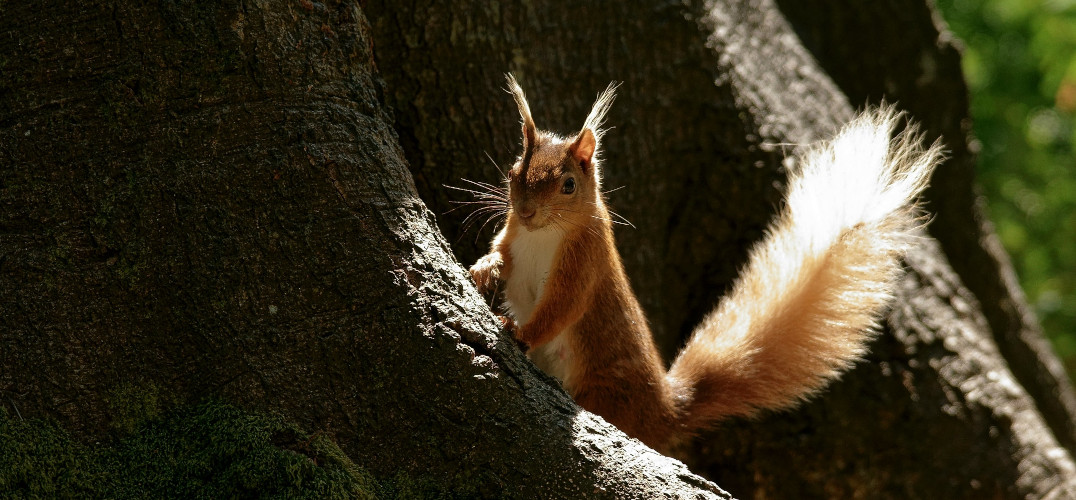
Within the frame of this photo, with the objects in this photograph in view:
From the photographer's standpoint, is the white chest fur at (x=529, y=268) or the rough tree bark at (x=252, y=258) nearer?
the rough tree bark at (x=252, y=258)

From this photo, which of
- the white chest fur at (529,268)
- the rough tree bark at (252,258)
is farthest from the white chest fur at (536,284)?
the rough tree bark at (252,258)

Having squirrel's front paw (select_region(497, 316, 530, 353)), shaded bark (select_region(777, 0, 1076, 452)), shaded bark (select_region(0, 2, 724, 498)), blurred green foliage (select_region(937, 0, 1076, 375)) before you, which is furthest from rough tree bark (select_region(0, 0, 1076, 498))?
blurred green foliage (select_region(937, 0, 1076, 375))

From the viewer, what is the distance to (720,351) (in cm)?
306

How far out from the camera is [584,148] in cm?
288

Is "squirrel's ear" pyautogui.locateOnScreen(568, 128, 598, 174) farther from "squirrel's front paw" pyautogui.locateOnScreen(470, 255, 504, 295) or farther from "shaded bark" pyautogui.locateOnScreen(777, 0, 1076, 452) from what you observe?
"shaded bark" pyautogui.locateOnScreen(777, 0, 1076, 452)

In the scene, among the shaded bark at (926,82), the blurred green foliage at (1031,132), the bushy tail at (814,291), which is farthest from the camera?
the blurred green foliage at (1031,132)

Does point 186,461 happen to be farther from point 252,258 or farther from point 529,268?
point 529,268

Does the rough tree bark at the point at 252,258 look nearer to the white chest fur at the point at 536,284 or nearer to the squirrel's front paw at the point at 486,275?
the squirrel's front paw at the point at 486,275

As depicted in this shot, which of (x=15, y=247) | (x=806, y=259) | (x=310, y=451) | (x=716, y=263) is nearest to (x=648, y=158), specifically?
(x=716, y=263)

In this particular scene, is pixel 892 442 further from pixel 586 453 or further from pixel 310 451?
pixel 310 451

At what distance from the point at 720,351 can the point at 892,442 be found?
0.99m

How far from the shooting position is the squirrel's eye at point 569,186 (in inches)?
110

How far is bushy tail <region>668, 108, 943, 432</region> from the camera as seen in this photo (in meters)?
2.91

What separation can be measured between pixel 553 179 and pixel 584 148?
0.66 feet
